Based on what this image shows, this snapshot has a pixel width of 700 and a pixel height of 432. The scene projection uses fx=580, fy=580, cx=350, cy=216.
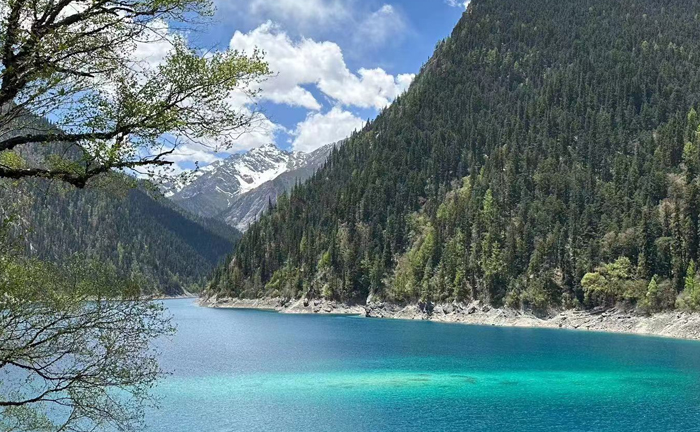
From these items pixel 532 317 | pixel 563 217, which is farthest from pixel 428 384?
pixel 563 217

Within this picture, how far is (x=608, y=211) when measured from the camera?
13425cm

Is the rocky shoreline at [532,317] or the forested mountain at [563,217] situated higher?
the forested mountain at [563,217]

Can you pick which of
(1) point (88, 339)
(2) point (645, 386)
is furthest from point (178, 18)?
(2) point (645, 386)

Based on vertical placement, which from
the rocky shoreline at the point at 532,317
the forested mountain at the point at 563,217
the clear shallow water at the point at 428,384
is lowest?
the clear shallow water at the point at 428,384

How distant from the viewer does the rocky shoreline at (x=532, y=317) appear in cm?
9938

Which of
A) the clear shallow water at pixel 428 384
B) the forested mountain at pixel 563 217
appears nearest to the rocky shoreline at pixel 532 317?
the forested mountain at pixel 563 217

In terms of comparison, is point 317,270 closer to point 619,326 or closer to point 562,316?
point 562,316

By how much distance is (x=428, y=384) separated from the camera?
55125 mm

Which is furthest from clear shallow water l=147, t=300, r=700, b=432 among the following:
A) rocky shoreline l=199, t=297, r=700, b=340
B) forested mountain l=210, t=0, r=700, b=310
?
forested mountain l=210, t=0, r=700, b=310

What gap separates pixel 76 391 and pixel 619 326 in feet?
374

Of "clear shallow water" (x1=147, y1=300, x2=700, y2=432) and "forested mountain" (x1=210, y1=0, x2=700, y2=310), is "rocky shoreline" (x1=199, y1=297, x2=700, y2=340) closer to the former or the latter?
"forested mountain" (x1=210, y1=0, x2=700, y2=310)

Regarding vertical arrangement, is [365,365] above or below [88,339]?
below

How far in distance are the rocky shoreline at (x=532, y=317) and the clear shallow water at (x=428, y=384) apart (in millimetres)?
8366

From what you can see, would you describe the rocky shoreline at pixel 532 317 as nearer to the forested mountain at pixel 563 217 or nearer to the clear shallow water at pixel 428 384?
the forested mountain at pixel 563 217
